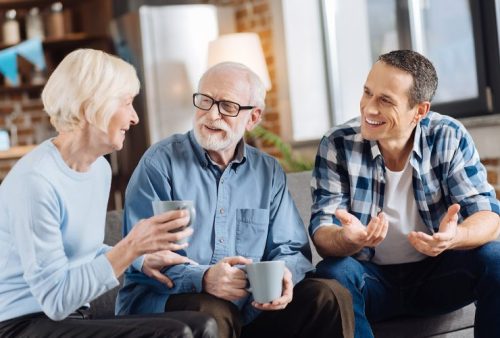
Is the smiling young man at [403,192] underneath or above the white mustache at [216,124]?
underneath

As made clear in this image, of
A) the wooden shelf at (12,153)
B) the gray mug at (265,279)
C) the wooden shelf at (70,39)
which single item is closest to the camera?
the gray mug at (265,279)

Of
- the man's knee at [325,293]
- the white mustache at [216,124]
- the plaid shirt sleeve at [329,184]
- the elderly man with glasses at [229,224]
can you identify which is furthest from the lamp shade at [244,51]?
the man's knee at [325,293]

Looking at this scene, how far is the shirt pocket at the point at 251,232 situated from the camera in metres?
2.30

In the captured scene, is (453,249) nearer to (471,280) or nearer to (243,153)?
(471,280)

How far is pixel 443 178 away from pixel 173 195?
0.79 meters

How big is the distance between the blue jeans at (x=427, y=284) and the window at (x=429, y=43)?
183 centimetres

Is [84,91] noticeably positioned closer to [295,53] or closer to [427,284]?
[427,284]

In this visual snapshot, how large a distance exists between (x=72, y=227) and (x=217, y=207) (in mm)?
530

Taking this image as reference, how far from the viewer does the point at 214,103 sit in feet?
7.63

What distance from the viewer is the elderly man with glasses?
2098 mm

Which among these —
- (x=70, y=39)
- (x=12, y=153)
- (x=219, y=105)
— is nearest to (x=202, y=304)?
(x=219, y=105)

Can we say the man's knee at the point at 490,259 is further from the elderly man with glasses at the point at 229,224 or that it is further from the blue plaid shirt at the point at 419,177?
the elderly man with glasses at the point at 229,224

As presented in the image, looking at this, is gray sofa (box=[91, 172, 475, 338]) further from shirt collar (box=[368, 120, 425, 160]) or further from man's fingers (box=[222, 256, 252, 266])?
man's fingers (box=[222, 256, 252, 266])

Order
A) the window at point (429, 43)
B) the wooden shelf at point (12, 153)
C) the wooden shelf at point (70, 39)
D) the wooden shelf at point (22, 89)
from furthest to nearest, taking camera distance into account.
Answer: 1. the wooden shelf at point (22, 89)
2. the wooden shelf at point (70, 39)
3. the wooden shelf at point (12, 153)
4. the window at point (429, 43)
